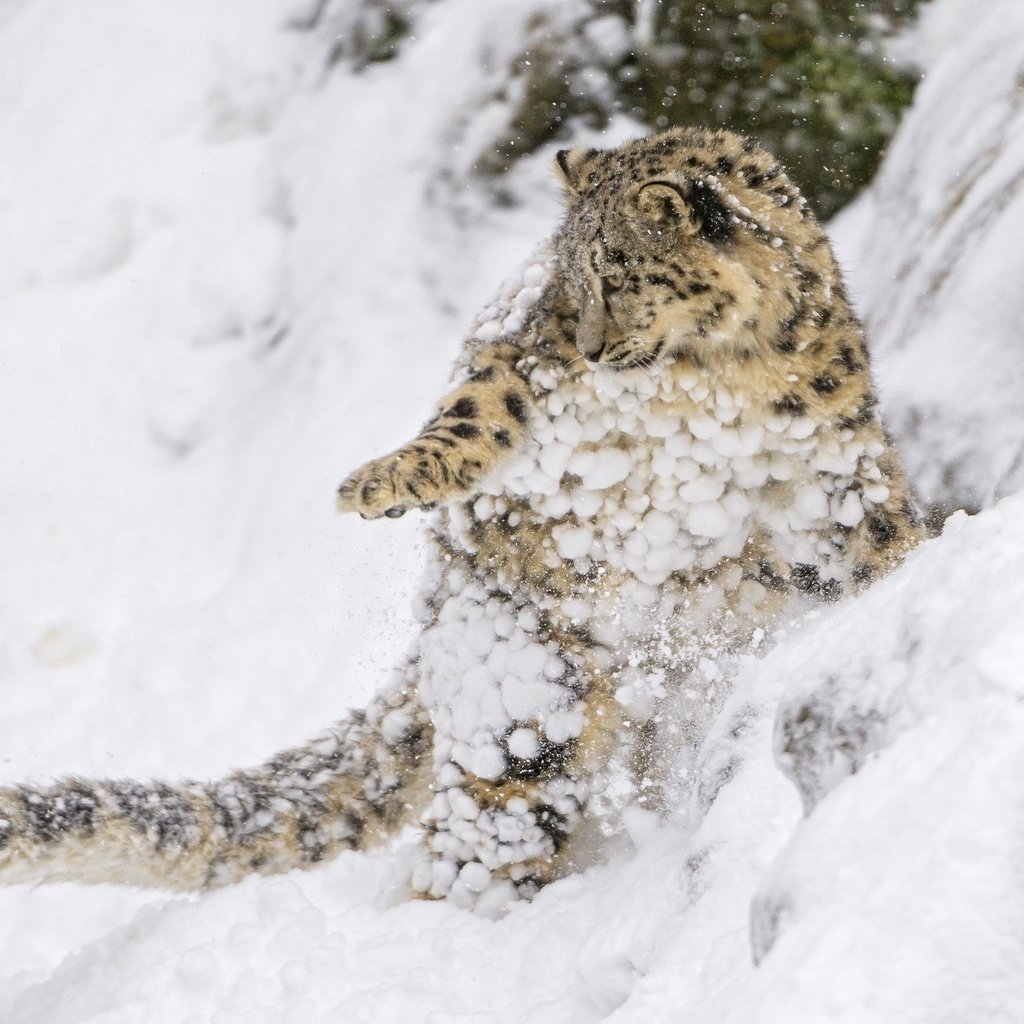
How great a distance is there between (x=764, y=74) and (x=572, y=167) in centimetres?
231

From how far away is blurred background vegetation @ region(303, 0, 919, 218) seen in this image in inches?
193

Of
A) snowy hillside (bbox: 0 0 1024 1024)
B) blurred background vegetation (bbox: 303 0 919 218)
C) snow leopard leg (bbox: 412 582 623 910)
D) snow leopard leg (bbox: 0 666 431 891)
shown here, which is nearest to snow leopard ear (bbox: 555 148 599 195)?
snow leopard leg (bbox: 412 582 623 910)

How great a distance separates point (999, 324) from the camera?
143 inches

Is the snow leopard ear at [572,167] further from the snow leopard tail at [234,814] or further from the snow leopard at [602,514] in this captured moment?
the snow leopard tail at [234,814]

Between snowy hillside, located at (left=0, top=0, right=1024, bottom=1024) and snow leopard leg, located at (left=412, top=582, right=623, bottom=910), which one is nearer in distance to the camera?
snowy hillside, located at (left=0, top=0, right=1024, bottom=1024)

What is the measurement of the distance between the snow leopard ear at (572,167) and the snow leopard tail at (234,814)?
1463 mm

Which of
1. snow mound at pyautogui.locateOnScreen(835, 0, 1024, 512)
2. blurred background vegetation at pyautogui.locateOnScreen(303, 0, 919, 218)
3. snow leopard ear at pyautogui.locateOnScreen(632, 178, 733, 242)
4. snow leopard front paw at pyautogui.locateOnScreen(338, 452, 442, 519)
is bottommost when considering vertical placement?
snow mound at pyautogui.locateOnScreen(835, 0, 1024, 512)

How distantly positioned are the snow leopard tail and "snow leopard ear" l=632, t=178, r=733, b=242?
1.50 m

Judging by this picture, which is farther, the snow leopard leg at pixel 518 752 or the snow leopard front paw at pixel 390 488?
the snow leopard leg at pixel 518 752

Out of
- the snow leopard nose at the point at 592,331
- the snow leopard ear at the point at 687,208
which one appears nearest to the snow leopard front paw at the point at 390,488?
the snow leopard nose at the point at 592,331

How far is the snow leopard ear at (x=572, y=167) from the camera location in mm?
2996

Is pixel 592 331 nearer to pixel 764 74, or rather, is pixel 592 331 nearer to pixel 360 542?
pixel 360 542

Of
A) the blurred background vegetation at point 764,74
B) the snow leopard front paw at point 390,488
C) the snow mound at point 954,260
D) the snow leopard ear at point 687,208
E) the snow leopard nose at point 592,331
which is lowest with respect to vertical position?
the snow mound at point 954,260

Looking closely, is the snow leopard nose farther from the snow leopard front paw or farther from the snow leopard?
the snow leopard front paw
